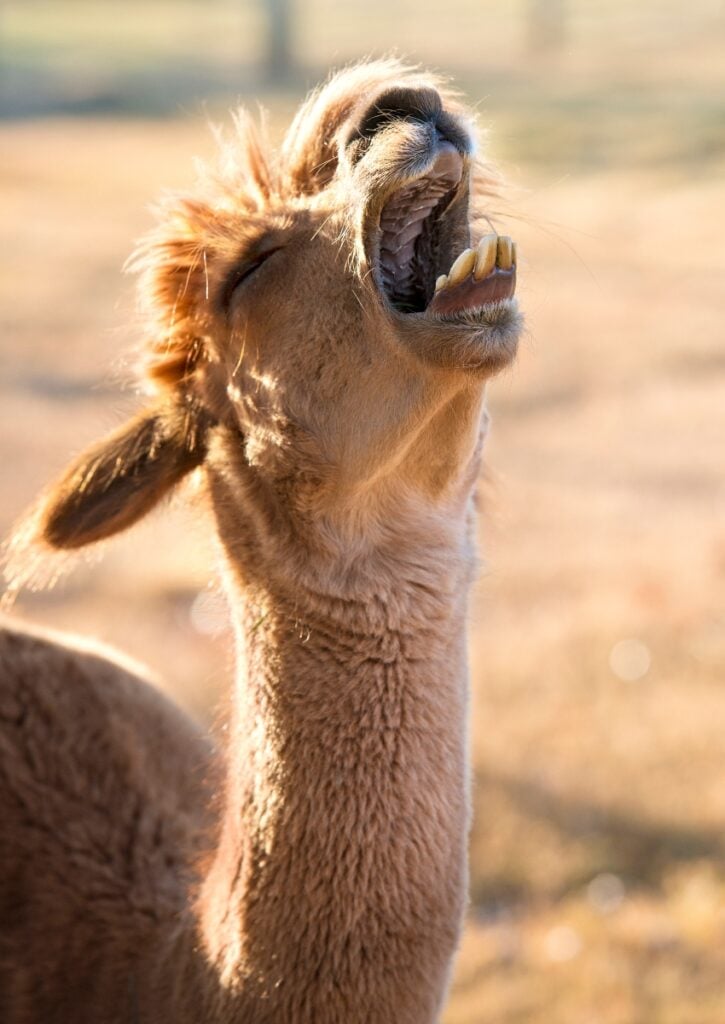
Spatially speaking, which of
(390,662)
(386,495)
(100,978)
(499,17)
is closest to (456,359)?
(386,495)

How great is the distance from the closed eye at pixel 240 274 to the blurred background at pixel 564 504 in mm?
496

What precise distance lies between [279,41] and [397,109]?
33.7 metres

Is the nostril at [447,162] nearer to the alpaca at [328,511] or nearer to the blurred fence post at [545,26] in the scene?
the alpaca at [328,511]

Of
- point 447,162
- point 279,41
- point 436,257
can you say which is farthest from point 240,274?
point 279,41

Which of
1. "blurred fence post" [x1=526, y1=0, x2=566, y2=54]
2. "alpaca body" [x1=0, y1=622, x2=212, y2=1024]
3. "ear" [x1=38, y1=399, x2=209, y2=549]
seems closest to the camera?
"ear" [x1=38, y1=399, x2=209, y2=549]

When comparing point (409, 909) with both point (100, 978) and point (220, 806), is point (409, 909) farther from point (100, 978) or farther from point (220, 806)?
point (100, 978)

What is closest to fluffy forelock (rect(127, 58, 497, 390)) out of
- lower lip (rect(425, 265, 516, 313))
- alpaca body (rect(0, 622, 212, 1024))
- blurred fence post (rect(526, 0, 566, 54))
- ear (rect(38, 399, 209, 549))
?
ear (rect(38, 399, 209, 549))

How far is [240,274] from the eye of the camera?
2.94 m

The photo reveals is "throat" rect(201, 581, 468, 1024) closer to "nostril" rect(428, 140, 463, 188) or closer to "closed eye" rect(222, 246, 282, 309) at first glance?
"closed eye" rect(222, 246, 282, 309)

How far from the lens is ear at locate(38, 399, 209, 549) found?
3.11 meters

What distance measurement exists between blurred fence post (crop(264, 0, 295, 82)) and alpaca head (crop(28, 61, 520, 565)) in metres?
32.5

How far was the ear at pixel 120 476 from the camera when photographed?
311 centimetres

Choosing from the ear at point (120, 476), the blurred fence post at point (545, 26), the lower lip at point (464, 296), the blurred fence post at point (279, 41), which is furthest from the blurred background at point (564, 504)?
the blurred fence post at point (545, 26)

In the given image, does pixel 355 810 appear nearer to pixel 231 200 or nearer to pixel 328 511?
pixel 328 511
